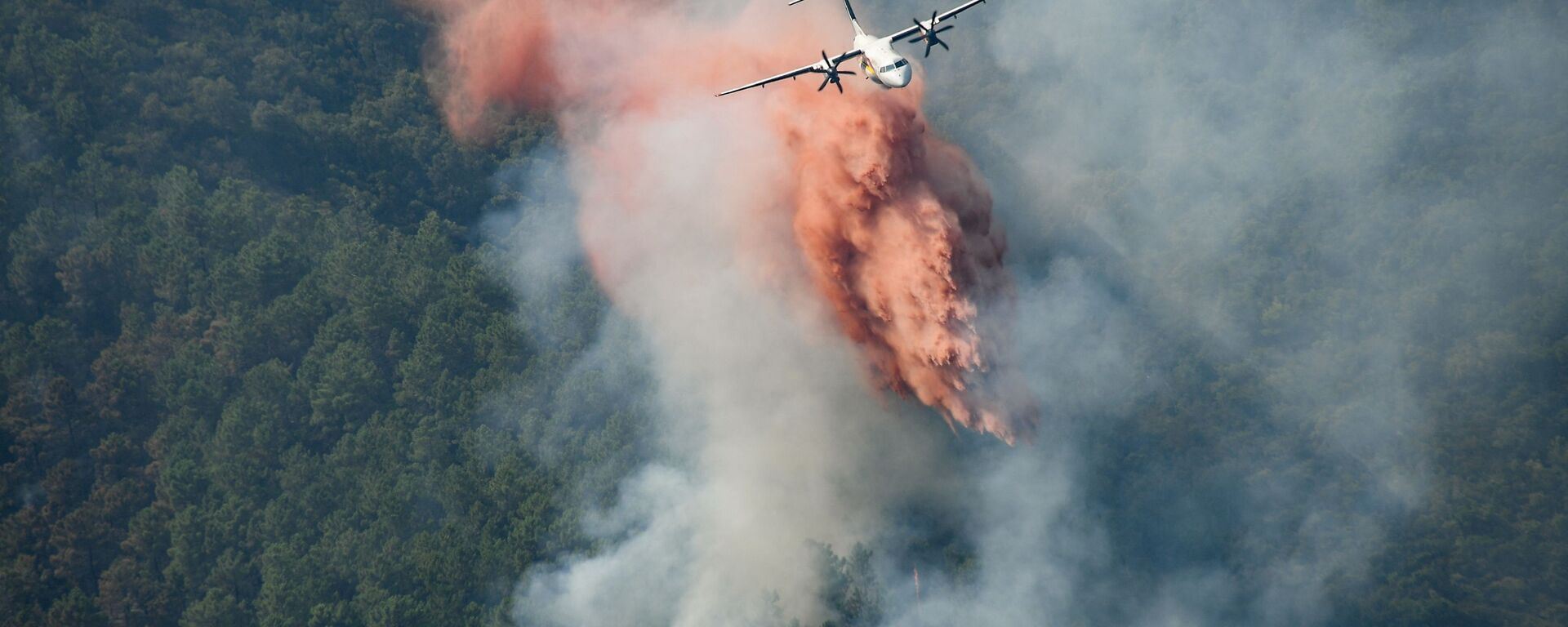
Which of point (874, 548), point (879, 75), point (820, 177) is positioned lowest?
point (874, 548)

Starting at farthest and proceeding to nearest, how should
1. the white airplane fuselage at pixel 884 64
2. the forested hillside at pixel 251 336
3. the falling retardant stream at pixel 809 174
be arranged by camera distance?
the forested hillside at pixel 251 336, the white airplane fuselage at pixel 884 64, the falling retardant stream at pixel 809 174

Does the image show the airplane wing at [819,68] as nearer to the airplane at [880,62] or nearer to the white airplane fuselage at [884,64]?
the airplane at [880,62]

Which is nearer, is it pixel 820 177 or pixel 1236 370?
pixel 820 177

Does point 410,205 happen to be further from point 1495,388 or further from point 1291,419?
point 1495,388

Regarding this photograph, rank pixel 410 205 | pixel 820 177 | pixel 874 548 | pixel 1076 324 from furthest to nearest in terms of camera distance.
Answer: pixel 410 205 → pixel 1076 324 → pixel 874 548 → pixel 820 177

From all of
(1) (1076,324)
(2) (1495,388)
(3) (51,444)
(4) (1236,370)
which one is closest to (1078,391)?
(1) (1076,324)

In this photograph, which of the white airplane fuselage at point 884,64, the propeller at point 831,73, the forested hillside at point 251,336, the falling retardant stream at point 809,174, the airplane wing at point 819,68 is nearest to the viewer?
the falling retardant stream at point 809,174

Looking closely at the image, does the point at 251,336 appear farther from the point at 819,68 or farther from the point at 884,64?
the point at 884,64

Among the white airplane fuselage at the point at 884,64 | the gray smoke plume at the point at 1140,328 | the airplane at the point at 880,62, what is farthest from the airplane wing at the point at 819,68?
the gray smoke plume at the point at 1140,328

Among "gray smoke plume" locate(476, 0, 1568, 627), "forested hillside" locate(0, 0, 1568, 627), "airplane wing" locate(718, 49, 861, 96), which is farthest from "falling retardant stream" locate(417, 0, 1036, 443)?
"forested hillside" locate(0, 0, 1568, 627)
